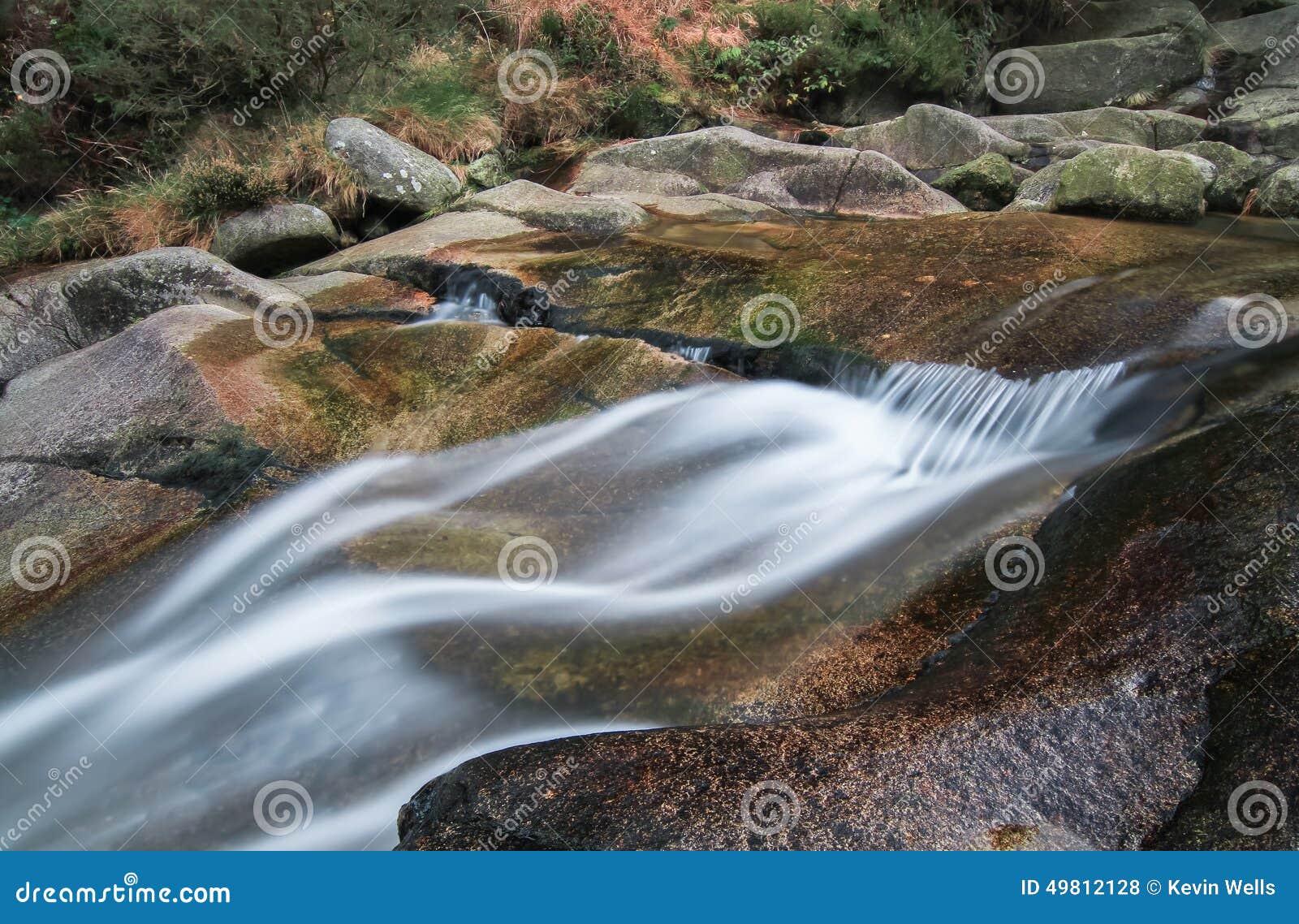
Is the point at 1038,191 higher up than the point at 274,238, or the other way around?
the point at 1038,191

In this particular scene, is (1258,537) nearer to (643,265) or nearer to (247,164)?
(643,265)

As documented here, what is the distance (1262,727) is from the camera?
222cm

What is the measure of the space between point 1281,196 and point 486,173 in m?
8.13

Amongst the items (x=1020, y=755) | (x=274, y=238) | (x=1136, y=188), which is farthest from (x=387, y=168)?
(x=1020, y=755)

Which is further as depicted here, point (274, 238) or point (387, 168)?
point (387, 168)

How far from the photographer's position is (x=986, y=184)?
914cm

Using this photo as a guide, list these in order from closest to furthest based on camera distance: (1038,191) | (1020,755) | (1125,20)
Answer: (1020,755)
(1038,191)
(1125,20)

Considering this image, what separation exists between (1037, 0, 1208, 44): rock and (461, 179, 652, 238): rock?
1198cm

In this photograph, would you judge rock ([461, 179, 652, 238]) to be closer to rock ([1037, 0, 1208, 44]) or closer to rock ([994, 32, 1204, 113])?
rock ([994, 32, 1204, 113])

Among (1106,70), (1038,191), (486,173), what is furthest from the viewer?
(1106,70)

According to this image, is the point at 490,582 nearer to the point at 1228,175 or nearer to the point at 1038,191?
the point at 1038,191

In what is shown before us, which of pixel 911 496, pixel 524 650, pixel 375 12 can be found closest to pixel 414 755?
pixel 524 650

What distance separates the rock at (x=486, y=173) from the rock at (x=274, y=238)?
2.13 meters

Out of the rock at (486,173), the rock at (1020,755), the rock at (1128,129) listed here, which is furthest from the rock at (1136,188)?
the rock at (486,173)
